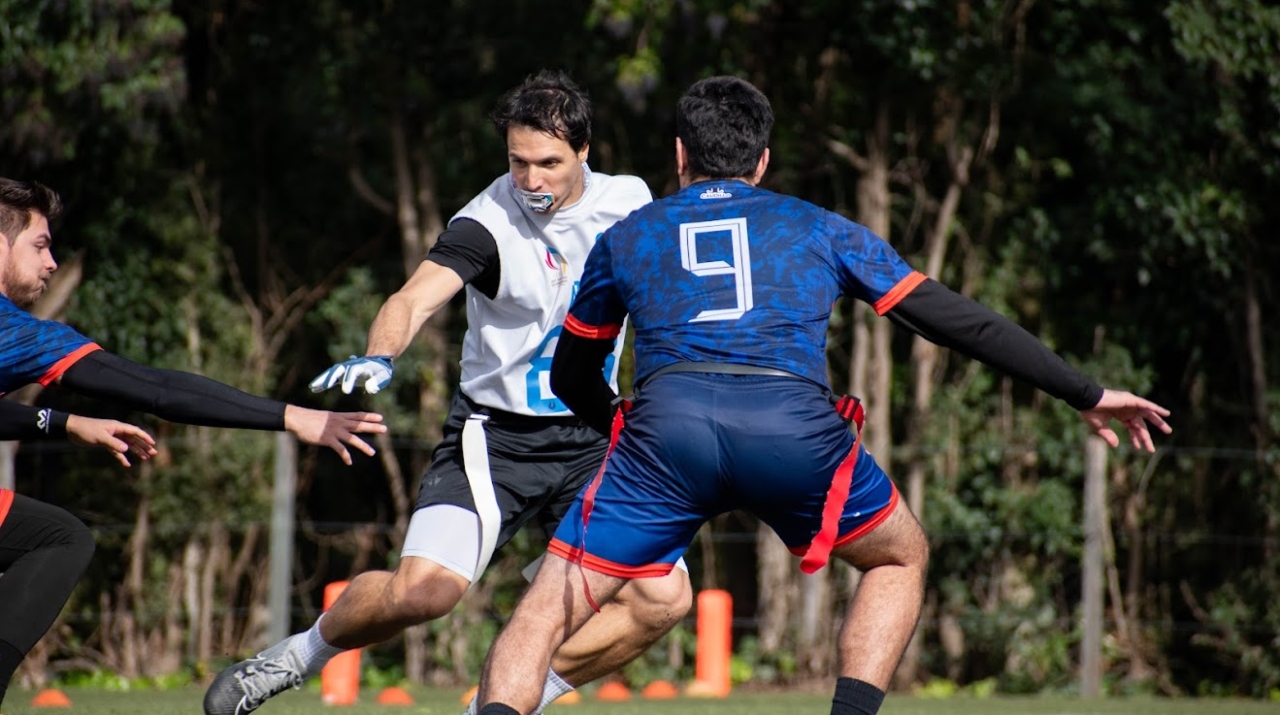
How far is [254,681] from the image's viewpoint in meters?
5.19

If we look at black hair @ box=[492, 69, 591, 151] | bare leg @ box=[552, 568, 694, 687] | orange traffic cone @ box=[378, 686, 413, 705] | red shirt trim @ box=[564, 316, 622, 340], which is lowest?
orange traffic cone @ box=[378, 686, 413, 705]

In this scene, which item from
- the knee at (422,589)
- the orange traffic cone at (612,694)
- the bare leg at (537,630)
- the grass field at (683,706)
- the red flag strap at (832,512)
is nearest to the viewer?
the bare leg at (537,630)

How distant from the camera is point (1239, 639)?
457 inches

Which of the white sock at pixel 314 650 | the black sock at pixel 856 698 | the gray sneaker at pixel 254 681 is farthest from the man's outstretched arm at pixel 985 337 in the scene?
the gray sneaker at pixel 254 681

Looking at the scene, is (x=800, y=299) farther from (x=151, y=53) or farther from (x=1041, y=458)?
(x=1041, y=458)

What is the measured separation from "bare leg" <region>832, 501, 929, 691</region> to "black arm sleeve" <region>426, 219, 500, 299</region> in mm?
1578

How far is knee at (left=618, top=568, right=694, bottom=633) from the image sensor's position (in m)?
5.10

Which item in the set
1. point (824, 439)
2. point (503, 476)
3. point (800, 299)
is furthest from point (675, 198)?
point (503, 476)

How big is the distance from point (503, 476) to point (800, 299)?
5.28ft

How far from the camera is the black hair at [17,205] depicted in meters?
4.76

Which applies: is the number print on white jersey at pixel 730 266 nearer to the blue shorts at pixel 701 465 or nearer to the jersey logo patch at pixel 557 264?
the blue shorts at pixel 701 465

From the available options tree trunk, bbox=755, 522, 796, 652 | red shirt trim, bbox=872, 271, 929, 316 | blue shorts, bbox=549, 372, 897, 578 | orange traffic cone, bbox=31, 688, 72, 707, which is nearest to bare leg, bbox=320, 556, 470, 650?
blue shorts, bbox=549, 372, 897, 578

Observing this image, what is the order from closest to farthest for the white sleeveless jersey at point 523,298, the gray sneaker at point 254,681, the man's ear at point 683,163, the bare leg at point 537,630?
the bare leg at point 537,630, the man's ear at point 683,163, the gray sneaker at point 254,681, the white sleeveless jersey at point 523,298

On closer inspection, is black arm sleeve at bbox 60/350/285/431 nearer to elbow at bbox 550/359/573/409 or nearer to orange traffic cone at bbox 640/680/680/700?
elbow at bbox 550/359/573/409
